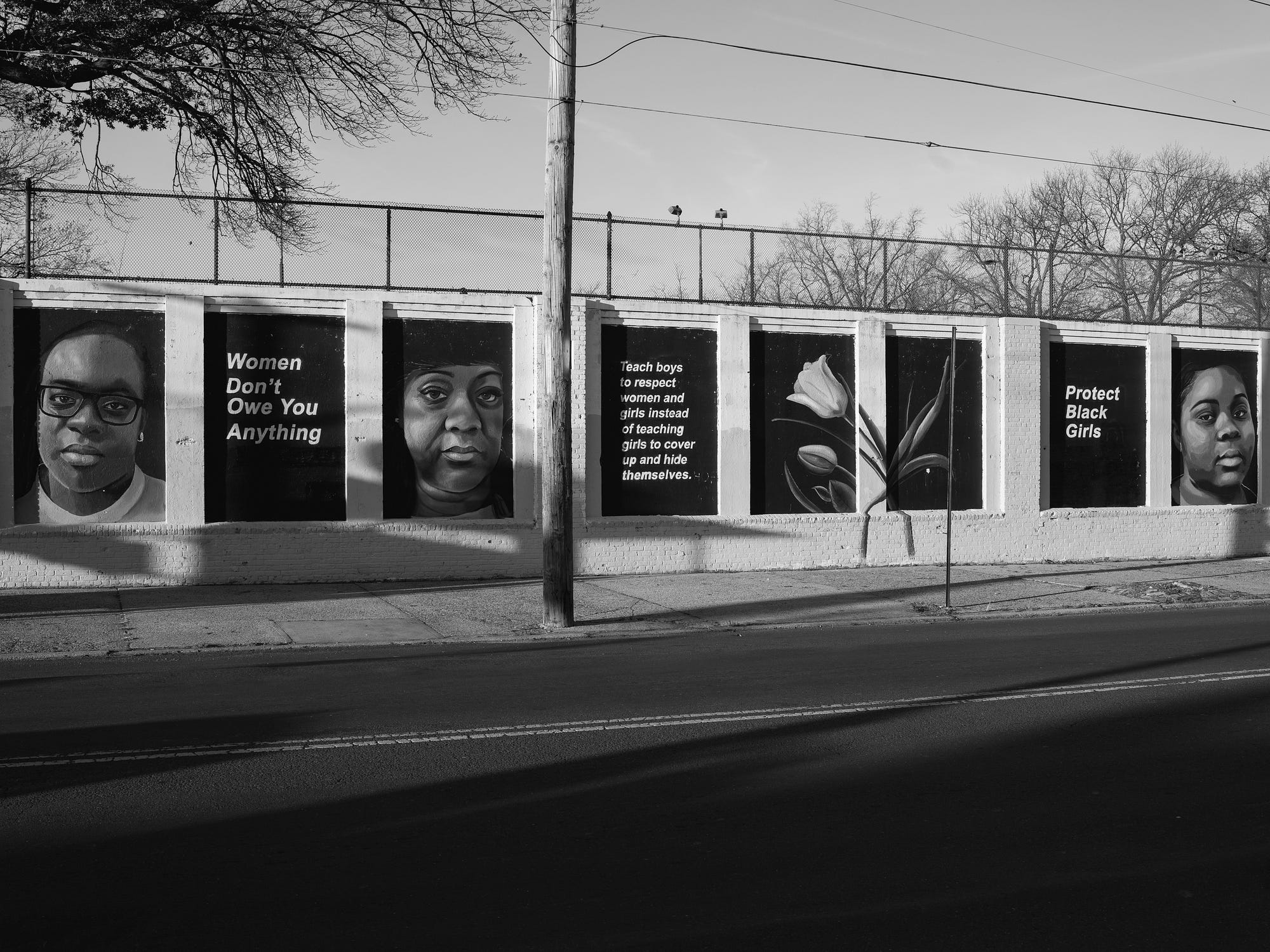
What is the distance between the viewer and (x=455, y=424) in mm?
17312

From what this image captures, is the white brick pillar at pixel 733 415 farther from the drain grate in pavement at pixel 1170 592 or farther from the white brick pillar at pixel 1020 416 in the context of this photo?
the drain grate in pavement at pixel 1170 592

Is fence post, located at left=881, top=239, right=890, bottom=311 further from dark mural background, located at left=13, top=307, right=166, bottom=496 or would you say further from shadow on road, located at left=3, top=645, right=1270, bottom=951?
shadow on road, located at left=3, top=645, right=1270, bottom=951

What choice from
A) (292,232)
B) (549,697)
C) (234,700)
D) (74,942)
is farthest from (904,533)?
(74,942)

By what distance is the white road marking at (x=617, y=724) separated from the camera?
275 inches

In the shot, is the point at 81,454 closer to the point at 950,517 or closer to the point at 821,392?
the point at 821,392

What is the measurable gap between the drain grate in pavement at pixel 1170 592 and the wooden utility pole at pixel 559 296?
26.1 feet

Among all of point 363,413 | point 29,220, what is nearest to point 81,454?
point 29,220

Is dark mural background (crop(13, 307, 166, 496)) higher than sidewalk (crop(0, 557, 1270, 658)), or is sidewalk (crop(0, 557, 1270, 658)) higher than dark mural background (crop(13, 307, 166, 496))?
dark mural background (crop(13, 307, 166, 496))

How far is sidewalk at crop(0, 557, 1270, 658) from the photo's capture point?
1227cm

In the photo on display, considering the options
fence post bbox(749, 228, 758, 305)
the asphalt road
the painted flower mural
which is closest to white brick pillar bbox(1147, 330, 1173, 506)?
the painted flower mural

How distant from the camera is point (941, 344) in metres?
19.9

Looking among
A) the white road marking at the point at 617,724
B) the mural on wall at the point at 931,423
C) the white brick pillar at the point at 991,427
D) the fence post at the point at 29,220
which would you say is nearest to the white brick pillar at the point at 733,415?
the mural on wall at the point at 931,423

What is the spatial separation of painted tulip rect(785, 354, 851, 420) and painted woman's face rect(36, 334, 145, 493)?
9470 millimetres

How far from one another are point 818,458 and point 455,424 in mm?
5670
